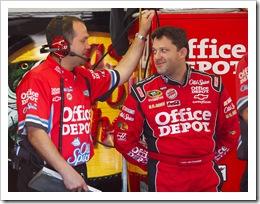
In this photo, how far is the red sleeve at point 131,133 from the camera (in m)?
2.47

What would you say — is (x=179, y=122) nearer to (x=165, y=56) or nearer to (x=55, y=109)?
(x=165, y=56)

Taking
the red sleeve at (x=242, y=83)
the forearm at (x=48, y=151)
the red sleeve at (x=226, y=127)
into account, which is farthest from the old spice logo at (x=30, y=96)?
the red sleeve at (x=242, y=83)

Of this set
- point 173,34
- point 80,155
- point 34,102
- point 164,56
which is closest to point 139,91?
point 164,56

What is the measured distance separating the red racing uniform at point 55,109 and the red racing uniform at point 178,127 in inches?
9.6

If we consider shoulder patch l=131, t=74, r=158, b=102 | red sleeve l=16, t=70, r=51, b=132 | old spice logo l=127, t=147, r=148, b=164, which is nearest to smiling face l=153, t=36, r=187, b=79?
shoulder patch l=131, t=74, r=158, b=102

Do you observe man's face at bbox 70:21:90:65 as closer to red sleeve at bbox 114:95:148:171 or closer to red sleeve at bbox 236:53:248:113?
red sleeve at bbox 114:95:148:171

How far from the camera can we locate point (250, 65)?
2598 mm

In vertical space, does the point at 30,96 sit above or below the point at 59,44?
below

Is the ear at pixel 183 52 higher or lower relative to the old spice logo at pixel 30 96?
higher

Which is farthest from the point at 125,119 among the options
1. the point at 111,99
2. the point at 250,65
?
the point at 111,99

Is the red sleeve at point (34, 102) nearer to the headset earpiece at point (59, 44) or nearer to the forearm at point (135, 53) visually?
the headset earpiece at point (59, 44)

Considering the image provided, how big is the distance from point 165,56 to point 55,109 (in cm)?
55

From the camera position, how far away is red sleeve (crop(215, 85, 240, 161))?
2.54m

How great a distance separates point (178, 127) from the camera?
243cm
